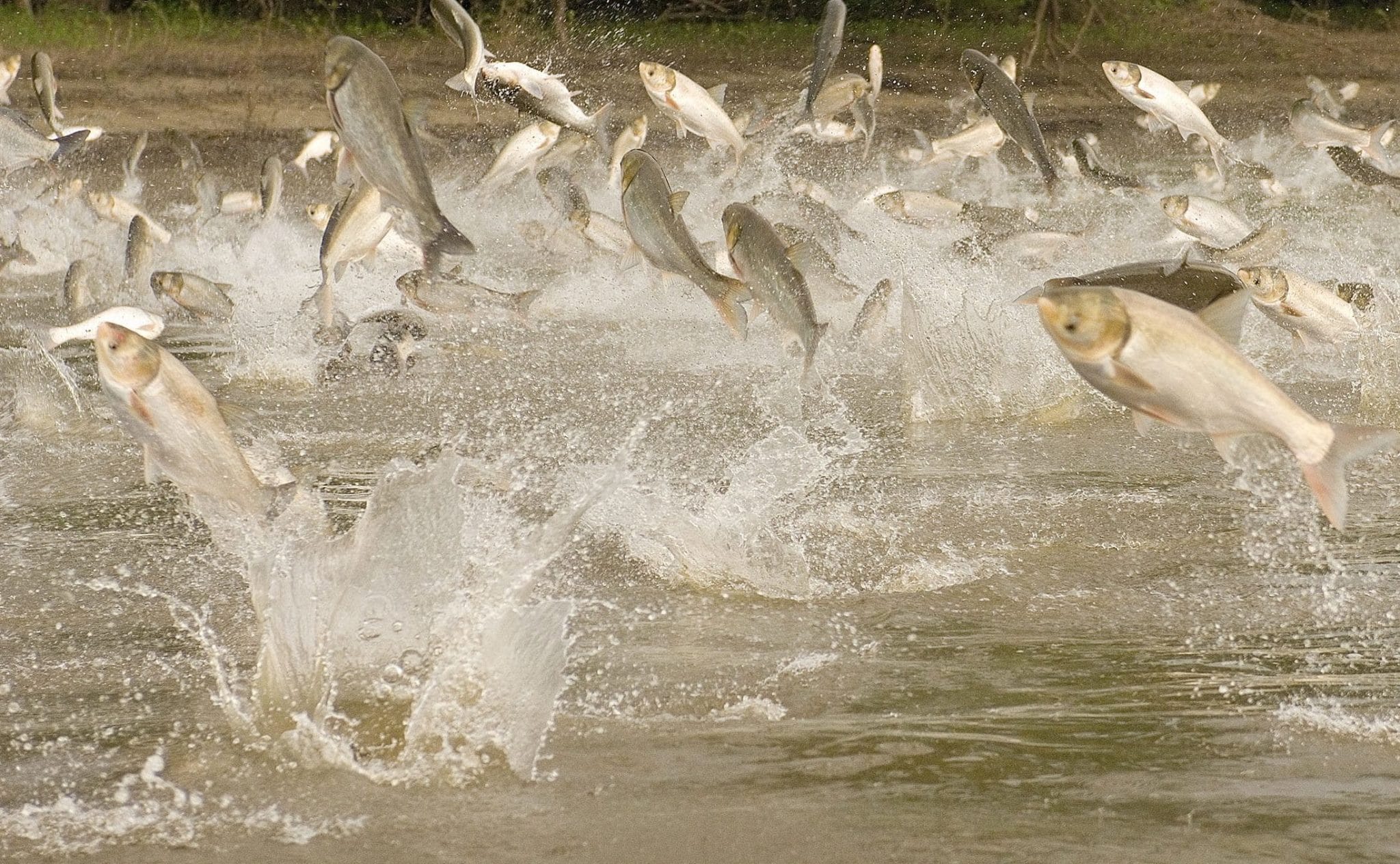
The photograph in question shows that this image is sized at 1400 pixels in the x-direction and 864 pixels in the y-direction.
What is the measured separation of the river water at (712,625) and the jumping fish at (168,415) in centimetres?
10

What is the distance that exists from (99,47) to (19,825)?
59.2ft

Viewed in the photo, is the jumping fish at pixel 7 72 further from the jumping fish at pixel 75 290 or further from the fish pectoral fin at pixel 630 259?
the fish pectoral fin at pixel 630 259

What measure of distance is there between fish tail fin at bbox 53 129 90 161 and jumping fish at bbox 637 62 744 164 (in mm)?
3696

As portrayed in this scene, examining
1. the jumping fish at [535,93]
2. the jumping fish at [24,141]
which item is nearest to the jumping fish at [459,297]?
the jumping fish at [535,93]

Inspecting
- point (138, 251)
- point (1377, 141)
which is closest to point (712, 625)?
point (138, 251)

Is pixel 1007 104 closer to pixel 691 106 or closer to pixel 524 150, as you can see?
pixel 691 106

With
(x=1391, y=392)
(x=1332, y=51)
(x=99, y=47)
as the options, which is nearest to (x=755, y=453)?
(x=1391, y=392)

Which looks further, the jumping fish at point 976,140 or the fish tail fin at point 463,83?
the jumping fish at point 976,140

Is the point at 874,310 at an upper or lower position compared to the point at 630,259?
upper

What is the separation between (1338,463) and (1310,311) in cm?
342

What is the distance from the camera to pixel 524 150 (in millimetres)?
8250

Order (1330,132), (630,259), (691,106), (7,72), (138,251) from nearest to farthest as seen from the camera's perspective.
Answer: (691,106), (630,259), (138,251), (1330,132), (7,72)

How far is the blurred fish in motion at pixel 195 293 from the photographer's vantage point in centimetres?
808

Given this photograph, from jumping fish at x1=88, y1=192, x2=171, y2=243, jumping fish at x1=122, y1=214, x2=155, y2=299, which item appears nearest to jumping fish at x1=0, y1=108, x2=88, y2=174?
jumping fish at x1=122, y1=214, x2=155, y2=299
